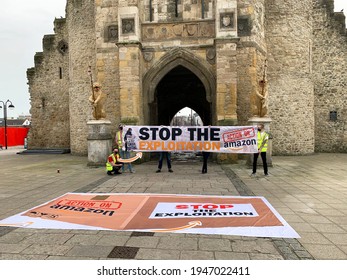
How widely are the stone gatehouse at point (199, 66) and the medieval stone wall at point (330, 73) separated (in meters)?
0.06

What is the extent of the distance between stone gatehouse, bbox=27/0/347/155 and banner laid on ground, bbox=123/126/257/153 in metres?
1.92

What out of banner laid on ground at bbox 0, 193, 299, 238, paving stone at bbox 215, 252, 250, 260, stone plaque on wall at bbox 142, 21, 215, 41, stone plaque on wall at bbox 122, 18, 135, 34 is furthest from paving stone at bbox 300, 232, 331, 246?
stone plaque on wall at bbox 122, 18, 135, 34

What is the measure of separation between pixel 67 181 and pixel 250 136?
6286 mm

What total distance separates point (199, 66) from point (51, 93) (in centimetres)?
1291

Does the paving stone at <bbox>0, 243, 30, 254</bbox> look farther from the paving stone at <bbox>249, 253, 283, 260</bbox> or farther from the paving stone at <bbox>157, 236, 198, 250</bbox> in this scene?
the paving stone at <bbox>249, 253, 283, 260</bbox>

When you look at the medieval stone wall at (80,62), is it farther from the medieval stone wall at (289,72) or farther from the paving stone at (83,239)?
the paving stone at (83,239)

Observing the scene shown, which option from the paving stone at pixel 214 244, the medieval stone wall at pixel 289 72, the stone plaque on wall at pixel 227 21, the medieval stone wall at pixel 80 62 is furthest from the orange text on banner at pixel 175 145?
the medieval stone wall at pixel 80 62

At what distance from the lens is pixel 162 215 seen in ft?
16.5

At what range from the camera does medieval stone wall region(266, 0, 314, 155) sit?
1650 cm

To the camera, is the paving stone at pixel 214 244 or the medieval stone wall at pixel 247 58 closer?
the paving stone at pixel 214 244

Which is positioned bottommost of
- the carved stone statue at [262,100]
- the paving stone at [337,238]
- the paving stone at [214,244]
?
the paving stone at [337,238]

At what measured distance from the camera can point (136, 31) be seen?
12.6 metres

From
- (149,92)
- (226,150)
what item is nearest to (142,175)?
(226,150)

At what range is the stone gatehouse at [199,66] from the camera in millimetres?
12594
